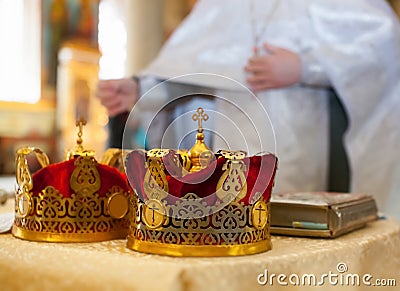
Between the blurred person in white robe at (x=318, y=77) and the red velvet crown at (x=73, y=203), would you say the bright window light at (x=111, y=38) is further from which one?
the red velvet crown at (x=73, y=203)

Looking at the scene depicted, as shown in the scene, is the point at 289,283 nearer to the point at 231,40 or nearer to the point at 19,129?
the point at 231,40

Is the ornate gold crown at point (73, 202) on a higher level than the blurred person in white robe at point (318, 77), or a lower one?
lower

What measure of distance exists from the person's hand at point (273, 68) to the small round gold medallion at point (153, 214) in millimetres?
963

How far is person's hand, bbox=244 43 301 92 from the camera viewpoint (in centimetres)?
183

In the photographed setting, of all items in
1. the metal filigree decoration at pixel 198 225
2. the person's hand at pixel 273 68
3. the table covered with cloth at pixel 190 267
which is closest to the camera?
the table covered with cloth at pixel 190 267

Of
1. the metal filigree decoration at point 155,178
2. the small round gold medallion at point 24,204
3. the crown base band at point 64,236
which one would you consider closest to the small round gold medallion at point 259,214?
the metal filigree decoration at point 155,178

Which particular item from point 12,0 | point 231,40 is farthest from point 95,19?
point 231,40

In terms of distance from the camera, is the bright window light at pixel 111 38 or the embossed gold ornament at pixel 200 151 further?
the bright window light at pixel 111 38

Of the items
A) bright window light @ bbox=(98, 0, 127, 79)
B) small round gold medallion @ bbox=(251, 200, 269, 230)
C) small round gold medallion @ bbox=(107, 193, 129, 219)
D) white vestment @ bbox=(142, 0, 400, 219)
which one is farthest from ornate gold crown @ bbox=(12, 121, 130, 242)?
bright window light @ bbox=(98, 0, 127, 79)

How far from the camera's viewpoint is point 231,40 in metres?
2.12

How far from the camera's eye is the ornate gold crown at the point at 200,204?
0.91m

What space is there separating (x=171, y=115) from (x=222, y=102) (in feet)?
0.29

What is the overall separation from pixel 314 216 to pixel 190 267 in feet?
1.18

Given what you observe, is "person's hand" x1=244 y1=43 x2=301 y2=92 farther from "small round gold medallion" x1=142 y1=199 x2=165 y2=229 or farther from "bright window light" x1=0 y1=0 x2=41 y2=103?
"bright window light" x1=0 y1=0 x2=41 y2=103
